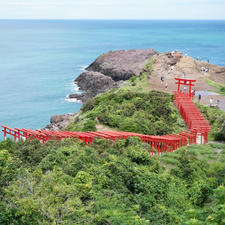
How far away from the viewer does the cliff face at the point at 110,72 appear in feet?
188

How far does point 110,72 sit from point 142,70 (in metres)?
23.5

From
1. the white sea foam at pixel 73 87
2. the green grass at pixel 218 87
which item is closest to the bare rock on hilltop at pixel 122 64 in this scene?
the white sea foam at pixel 73 87

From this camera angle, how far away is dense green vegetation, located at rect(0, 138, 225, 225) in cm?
995

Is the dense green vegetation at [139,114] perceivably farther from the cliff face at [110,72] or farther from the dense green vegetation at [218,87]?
the cliff face at [110,72]

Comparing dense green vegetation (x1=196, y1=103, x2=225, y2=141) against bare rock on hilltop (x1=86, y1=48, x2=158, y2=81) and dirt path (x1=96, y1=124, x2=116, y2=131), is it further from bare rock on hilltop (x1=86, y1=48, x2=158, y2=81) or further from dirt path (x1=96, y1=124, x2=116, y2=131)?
bare rock on hilltop (x1=86, y1=48, x2=158, y2=81)

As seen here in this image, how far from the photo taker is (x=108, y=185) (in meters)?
13.1

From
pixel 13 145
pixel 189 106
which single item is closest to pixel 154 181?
pixel 13 145

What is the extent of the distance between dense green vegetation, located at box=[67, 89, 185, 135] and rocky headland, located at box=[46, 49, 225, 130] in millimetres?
5338

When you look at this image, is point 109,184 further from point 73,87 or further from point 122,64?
point 122,64

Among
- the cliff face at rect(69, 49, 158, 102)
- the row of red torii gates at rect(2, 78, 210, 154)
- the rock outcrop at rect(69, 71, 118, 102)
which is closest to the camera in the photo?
the row of red torii gates at rect(2, 78, 210, 154)

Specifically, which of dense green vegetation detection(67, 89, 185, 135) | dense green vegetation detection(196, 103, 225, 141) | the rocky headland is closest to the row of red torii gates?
dense green vegetation detection(196, 103, 225, 141)

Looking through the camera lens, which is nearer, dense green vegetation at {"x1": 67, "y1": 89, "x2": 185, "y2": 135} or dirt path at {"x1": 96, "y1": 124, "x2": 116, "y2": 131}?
dense green vegetation at {"x1": 67, "y1": 89, "x2": 185, "y2": 135}

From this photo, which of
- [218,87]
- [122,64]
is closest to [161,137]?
[218,87]

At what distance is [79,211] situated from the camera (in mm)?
10148
